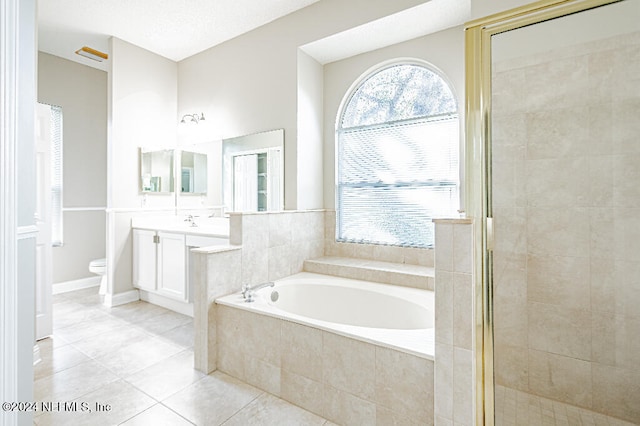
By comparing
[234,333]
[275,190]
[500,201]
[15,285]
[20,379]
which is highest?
[275,190]

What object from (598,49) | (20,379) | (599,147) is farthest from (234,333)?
(598,49)

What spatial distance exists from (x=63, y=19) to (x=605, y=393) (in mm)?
5043

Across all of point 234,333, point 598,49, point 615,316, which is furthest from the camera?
point 234,333

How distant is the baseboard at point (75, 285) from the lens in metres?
3.91

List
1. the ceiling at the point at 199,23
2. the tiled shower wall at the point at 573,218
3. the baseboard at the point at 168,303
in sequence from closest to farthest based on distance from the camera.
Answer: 1. the tiled shower wall at the point at 573,218
2. the ceiling at the point at 199,23
3. the baseboard at the point at 168,303

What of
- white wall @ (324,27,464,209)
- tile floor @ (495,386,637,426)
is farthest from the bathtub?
white wall @ (324,27,464,209)

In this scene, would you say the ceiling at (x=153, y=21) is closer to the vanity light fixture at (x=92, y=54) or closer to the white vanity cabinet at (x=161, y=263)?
the vanity light fixture at (x=92, y=54)

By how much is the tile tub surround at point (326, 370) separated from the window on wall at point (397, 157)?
150 cm

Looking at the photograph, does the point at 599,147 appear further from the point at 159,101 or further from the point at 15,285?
the point at 159,101

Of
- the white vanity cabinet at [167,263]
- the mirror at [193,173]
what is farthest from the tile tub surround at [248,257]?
the mirror at [193,173]

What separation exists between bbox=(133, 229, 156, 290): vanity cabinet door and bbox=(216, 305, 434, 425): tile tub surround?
165 centimetres

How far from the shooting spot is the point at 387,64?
10.1 feet

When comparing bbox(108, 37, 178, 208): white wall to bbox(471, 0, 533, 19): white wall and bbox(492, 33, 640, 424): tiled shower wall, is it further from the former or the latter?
Answer: bbox(492, 33, 640, 424): tiled shower wall

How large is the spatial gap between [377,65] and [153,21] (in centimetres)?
231
